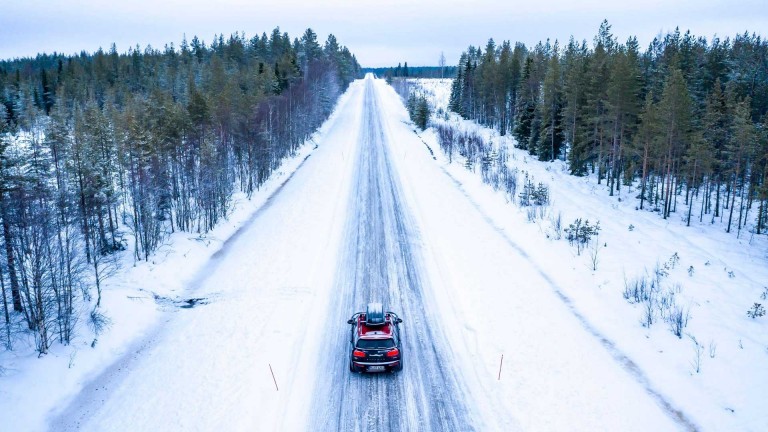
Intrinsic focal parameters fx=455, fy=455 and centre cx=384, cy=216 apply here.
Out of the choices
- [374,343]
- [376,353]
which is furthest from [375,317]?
[376,353]

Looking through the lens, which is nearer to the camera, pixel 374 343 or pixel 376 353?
pixel 376 353

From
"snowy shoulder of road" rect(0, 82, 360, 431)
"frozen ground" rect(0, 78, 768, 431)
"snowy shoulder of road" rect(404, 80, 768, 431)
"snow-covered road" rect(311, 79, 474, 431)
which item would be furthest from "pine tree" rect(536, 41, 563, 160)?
"snowy shoulder of road" rect(0, 82, 360, 431)

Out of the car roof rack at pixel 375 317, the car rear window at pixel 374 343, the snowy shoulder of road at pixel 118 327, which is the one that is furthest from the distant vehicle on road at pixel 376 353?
the snowy shoulder of road at pixel 118 327

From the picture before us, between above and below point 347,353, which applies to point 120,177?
above

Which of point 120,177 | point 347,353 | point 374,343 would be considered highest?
point 120,177

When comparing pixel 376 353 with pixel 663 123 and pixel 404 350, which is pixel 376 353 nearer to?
pixel 404 350

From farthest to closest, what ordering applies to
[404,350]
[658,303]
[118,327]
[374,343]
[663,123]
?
[663,123] < [658,303] < [118,327] < [404,350] < [374,343]

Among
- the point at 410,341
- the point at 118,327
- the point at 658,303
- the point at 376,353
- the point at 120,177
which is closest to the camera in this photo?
the point at 376,353
